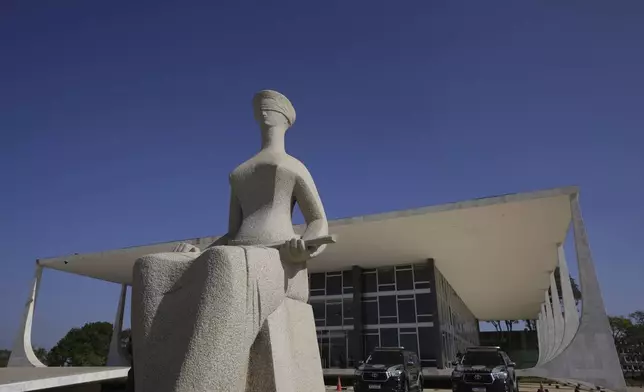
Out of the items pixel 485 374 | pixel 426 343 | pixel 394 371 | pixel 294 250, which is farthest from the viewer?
pixel 426 343

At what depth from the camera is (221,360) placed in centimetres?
282

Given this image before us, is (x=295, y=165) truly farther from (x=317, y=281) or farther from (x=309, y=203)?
(x=317, y=281)

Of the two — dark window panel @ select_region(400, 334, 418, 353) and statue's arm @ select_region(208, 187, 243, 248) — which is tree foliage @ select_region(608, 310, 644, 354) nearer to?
dark window panel @ select_region(400, 334, 418, 353)

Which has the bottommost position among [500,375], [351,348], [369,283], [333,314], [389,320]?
[500,375]

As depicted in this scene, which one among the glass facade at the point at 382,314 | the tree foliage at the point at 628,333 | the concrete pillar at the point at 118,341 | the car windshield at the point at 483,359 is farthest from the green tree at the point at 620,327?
the concrete pillar at the point at 118,341

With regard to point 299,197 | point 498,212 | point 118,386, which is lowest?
point 118,386

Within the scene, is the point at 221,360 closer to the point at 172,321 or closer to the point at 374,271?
the point at 172,321

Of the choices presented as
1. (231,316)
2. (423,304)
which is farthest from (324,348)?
(231,316)

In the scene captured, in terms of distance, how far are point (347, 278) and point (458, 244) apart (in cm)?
706

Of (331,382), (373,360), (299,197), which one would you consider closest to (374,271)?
(331,382)

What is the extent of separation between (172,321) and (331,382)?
21263mm

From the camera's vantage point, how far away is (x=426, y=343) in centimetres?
2286

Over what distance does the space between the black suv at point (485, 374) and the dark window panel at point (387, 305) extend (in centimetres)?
1096

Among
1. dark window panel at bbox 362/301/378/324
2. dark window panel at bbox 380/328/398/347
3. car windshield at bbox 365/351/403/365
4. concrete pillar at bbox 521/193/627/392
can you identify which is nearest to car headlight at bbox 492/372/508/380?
car windshield at bbox 365/351/403/365
